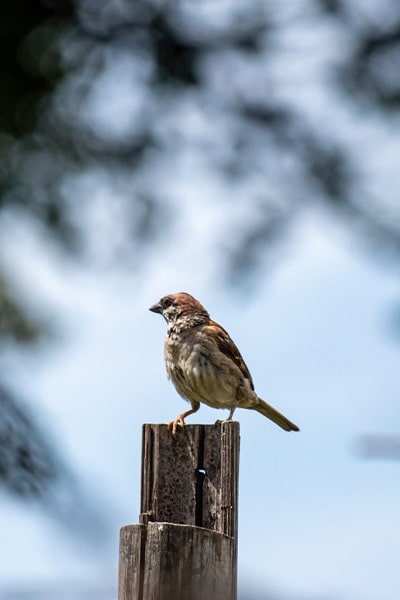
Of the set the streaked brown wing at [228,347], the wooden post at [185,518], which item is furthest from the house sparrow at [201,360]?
the wooden post at [185,518]

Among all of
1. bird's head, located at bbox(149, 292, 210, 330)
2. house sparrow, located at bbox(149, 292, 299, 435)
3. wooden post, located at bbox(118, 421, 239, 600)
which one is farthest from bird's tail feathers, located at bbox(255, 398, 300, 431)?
wooden post, located at bbox(118, 421, 239, 600)

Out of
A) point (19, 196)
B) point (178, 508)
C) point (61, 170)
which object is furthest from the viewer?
point (178, 508)

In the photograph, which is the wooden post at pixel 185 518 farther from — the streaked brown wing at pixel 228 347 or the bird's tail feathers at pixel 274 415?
the bird's tail feathers at pixel 274 415

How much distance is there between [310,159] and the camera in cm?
263

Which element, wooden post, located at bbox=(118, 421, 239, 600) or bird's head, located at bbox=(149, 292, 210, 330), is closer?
wooden post, located at bbox=(118, 421, 239, 600)

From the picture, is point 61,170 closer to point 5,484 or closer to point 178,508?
point 5,484

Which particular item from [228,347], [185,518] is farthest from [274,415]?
[185,518]

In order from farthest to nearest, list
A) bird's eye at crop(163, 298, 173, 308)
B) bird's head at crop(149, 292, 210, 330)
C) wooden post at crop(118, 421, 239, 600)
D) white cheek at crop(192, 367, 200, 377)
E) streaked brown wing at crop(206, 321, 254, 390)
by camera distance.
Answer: bird's eye at crop(163, 298, 173, 308) → bird's head at crop(149, 292, 210, 330) → streaked brown wing at crop(206, 321, 254, 390) → white cheek at crop(192, 367, 200, 377) → wooden post at crop(118, 421, 239, 600)

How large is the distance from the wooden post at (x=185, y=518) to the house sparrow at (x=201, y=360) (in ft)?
8.92

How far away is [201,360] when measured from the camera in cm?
666

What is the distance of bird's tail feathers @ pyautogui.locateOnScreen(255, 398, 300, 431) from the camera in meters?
7.33

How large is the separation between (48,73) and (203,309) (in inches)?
189

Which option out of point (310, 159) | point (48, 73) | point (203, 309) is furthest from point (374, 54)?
point (203, 309)

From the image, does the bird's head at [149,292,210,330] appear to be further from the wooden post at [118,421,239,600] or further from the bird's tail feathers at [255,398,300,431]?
the wooden post at [118,421,239,600]
